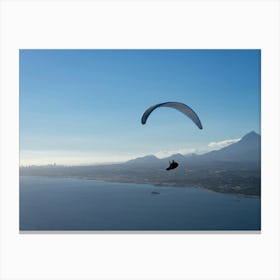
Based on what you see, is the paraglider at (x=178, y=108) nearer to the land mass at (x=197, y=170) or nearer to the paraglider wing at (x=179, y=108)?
the paraglider wing at (x=179, y=108)

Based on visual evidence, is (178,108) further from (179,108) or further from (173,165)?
(173,165)

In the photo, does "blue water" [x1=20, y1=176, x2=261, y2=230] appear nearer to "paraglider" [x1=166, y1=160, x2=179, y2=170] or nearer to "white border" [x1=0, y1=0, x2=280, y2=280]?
"white border" [x1=0, y1=0, x2=280, y2=280]

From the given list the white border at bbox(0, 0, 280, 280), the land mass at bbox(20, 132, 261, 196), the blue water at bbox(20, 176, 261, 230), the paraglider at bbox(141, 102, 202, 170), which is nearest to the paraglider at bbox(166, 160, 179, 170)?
the paraglider at bbox(141, 102, 202, 170)
